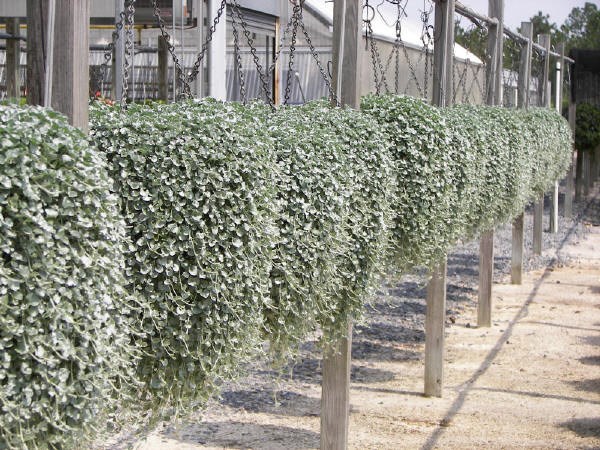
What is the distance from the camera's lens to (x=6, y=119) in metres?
2.24

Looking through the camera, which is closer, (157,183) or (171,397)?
(157,183)

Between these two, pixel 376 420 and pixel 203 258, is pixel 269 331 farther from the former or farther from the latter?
pixel 376 420

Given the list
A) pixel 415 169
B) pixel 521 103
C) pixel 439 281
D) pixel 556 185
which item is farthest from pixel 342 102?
pixel 556 185

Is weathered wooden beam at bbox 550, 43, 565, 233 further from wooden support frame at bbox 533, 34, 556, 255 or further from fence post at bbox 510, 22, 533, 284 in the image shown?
fence post at bbox 510, 22, 533, 284

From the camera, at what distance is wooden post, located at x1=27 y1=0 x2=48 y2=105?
8.84 ft

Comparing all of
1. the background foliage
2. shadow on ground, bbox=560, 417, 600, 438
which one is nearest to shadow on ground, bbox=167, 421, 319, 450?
shadow on ground, bbox=560, 417, 600, 438

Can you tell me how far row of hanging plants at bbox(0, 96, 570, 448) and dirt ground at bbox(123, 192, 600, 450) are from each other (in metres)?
1.13

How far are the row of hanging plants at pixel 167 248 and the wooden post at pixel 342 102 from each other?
393mm

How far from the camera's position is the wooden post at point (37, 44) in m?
2.70

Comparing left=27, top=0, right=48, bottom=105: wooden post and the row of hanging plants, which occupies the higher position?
left=27, top=0, right=48, bottom=105: wooden post

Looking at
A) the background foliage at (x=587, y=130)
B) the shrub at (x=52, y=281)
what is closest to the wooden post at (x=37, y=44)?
the shrub at (x=52, y=281)

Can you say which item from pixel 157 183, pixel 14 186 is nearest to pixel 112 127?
pixel 157 183

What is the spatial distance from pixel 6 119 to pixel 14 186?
178mm

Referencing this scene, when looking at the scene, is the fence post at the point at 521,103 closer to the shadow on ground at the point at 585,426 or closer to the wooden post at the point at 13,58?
the shadow on ground at the point at 585,426
